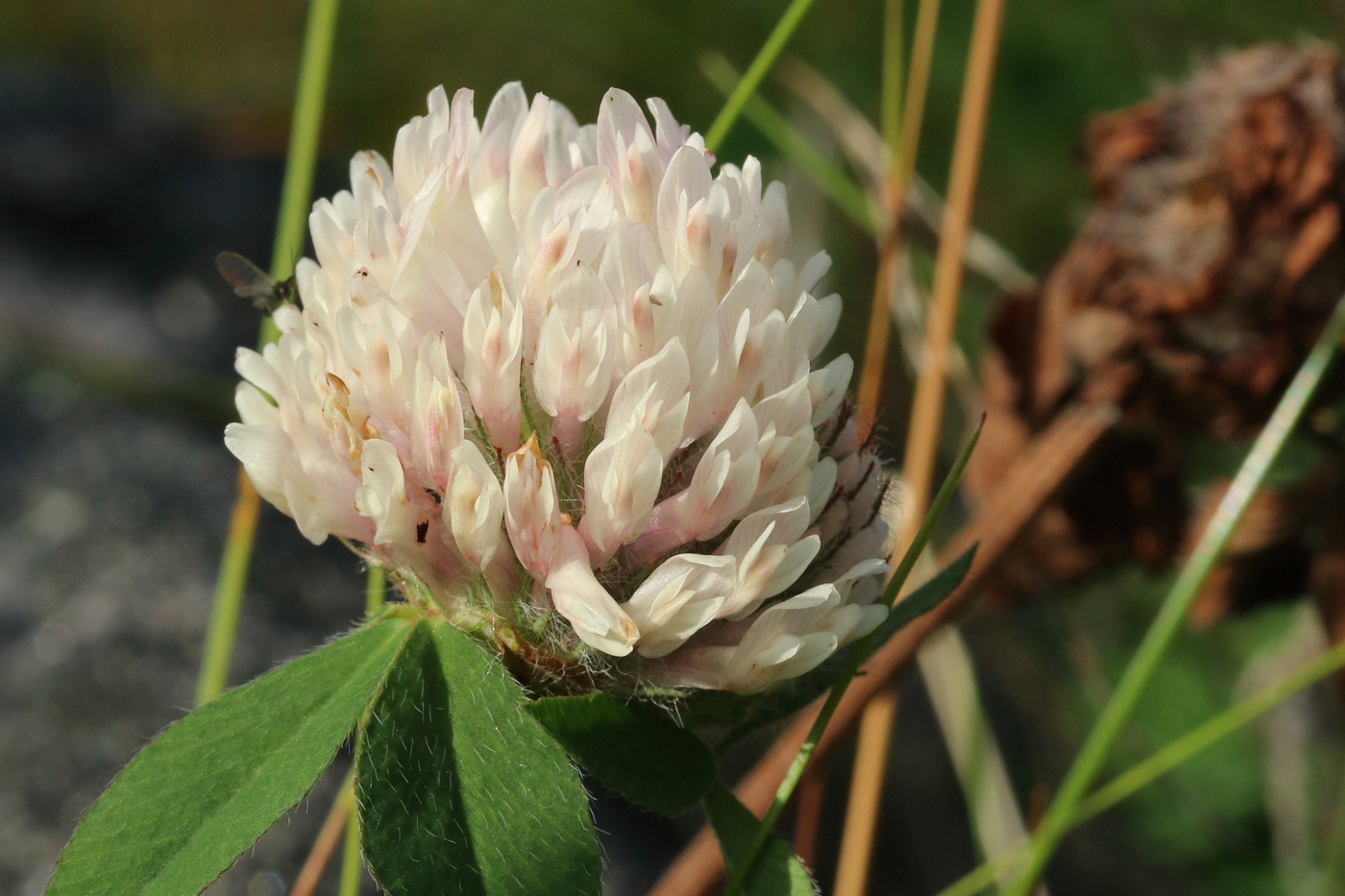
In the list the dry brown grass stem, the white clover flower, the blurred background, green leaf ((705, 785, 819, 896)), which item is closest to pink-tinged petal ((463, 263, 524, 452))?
the white clover flower

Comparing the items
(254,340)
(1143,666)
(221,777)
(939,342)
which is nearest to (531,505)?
(221,777)

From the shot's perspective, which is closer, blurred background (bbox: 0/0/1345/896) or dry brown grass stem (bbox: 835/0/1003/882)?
dry brown grass stem (bbox: 835/0/1003/882)

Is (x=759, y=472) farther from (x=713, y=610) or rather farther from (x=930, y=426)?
(x=930, y=426)

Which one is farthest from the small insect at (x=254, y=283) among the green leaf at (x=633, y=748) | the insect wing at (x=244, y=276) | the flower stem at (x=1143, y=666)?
the flower stem at (x=1143, y=666)

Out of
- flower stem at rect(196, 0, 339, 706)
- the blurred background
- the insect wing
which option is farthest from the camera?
the blurred background

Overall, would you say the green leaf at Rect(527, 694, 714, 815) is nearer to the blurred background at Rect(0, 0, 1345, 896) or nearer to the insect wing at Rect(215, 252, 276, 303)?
the insect wing at Rect(215, 252, 276, 303)

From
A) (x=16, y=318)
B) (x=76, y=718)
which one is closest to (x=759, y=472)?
(x=76, y=718)

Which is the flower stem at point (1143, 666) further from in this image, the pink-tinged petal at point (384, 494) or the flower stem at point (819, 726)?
the pink-tinged petal at point (384, 494)
